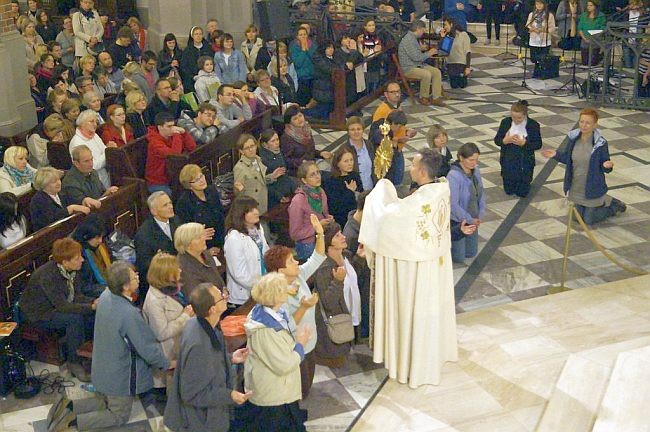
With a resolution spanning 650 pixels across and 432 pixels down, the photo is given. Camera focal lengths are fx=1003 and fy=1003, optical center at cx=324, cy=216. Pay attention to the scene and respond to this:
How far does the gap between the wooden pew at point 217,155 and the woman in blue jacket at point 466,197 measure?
2.64 meters

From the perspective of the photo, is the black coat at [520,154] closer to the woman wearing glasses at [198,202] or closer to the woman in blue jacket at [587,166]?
the woman in blue jacket at [587,166]

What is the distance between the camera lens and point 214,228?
949 cm

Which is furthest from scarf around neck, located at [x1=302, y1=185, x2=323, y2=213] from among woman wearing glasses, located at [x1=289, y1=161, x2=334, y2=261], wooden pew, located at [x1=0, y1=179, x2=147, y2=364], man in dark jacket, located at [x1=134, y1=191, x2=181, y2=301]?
wooden pew, located at [x1=0, y1=179, x2=147, y2=364]

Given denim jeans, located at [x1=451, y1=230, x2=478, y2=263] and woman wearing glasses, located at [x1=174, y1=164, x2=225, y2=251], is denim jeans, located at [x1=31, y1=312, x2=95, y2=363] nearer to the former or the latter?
woman wearing glasses, located at [x1=174, y1=164, x2=225, y2=251]

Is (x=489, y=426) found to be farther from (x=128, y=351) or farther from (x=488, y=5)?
(x=488, y=5)

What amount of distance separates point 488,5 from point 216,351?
1681cm

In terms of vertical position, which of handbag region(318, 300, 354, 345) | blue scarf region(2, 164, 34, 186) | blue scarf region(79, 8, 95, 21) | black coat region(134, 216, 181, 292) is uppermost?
blue scarf region(79, 8, 95, 21)

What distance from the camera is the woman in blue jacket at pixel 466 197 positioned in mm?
9922

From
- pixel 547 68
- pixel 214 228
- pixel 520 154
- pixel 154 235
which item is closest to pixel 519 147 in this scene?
pixel 520 154

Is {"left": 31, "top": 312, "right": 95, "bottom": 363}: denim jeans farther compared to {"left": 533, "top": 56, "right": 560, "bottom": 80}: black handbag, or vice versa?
{"left": 533, "top": 56, "right": 560, "bottom": 80}: black handbag

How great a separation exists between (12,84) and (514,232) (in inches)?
236

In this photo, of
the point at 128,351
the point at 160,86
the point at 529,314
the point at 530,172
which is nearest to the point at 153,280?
the point at 128,351

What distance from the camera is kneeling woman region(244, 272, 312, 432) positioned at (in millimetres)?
6480

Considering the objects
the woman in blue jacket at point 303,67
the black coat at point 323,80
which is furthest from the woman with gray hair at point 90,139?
the woman in blue jacket at point 303,67
